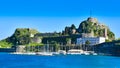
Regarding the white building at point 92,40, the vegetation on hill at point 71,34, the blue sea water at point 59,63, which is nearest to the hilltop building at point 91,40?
the white building at point 92,40

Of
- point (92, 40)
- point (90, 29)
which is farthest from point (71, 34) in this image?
point (92, 40)

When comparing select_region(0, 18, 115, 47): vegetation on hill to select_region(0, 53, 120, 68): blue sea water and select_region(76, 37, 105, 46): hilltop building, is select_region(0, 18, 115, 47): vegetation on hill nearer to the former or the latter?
select_region(76, 37, 105, 46): hilltop building

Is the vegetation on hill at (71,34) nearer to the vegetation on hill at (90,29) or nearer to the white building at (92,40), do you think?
the vegetation on hill at (90,29)

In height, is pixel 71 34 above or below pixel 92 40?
above

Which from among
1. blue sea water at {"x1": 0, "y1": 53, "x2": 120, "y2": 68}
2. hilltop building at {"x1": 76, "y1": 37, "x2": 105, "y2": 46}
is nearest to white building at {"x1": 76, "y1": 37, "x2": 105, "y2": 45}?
hilltop building at {"x1": 76, "y1": 37, "x2": 105, "y2": 46}

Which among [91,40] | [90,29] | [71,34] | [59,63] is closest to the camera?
[59,63]

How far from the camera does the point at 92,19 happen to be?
19950cm

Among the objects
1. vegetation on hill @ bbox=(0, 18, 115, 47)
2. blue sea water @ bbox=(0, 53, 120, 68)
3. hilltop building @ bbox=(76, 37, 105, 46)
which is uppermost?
vegetation on hill @ bbox=(0, 18, 115, 47)

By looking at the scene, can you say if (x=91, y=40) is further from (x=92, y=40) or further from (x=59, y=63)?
(x=59, y=63)

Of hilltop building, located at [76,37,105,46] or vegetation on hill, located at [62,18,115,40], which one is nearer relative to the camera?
hilltop building, located at [76,37,105,46]

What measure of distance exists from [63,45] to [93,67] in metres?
102

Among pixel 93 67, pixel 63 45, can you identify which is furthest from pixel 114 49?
pixel 93 67

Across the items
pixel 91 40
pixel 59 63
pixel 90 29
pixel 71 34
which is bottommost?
pixel 59 63

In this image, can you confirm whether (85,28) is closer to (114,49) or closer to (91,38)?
(91,38)
